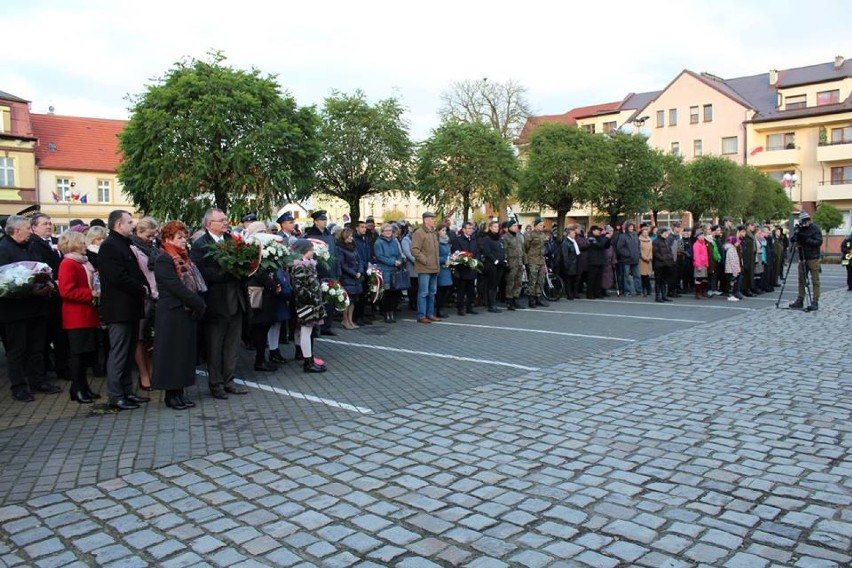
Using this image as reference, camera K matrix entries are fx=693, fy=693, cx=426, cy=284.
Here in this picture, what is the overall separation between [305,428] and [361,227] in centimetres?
766

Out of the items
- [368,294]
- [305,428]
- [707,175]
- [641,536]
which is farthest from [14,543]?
[707,175]

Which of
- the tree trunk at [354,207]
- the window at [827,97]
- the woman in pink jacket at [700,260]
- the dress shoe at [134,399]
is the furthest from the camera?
the window at [827,97]

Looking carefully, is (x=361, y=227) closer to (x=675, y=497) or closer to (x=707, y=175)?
(x=675, y=497)

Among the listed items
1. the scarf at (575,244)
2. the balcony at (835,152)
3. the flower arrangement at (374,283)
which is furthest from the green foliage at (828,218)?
the flower arrangement at (374,283)

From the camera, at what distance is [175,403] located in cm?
697

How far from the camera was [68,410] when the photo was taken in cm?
701

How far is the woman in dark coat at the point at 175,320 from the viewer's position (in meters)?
6.80

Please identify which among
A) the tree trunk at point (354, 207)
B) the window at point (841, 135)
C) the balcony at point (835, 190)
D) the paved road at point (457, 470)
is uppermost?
the window at point (841, 135)

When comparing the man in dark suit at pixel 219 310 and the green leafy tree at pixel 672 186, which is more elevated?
the green leafy tree at pixel 672 186

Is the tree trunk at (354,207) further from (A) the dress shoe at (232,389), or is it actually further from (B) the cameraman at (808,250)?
(A) the dress shoe at (232,389)

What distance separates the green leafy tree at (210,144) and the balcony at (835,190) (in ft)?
168

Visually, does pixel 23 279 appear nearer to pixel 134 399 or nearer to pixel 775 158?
pixel 134 399

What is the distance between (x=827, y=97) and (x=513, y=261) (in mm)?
53672

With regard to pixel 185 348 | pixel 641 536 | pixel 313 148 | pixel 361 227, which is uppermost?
pixel 313 148
